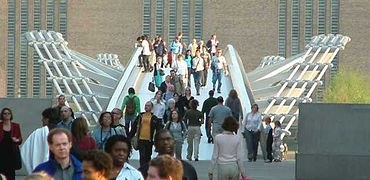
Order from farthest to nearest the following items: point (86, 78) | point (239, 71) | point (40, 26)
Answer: point (40, 26) < point (86, 78) < point (239, 71)

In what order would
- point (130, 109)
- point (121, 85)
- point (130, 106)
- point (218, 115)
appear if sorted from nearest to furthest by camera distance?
point (130, 106), point (130, 109), point (218, 115), point (121, 85)

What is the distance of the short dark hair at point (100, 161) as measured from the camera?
432 inches

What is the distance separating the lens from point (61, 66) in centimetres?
5259

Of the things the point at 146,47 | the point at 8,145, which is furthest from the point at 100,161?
the point at 146,47

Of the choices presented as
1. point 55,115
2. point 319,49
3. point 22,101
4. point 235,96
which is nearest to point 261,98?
point 319,49

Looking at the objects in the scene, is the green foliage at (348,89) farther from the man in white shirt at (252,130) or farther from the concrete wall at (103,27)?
the man in white shirt at (252,130)

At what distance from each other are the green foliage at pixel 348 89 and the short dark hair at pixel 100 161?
57.4 m

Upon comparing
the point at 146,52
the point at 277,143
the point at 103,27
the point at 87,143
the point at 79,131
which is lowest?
the point at 277,143

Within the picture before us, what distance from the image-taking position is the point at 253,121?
1106 inches

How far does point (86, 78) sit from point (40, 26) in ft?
79.9

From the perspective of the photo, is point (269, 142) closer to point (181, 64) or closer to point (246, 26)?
point (181, 64)

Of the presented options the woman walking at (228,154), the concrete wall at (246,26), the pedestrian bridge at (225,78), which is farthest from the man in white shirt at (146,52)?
the concrete wall at (246,26)

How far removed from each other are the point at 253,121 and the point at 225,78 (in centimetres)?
1787

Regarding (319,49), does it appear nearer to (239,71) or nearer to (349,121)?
(239,71)
